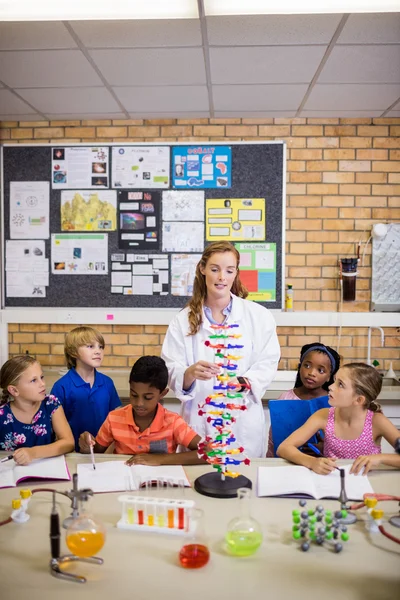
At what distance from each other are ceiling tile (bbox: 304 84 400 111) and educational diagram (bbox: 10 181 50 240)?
1.93 m

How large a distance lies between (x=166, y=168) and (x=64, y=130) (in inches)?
30.8

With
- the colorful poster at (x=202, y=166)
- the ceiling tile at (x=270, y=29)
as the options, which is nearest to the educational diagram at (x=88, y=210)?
the colorful poster at (x=202, y=166)

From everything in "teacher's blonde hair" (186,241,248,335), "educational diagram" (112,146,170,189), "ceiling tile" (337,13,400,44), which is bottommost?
"teacher's blonde hair" (186,241,248,335)

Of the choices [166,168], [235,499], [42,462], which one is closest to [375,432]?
Result: [235,499]

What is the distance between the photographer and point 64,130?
366cm

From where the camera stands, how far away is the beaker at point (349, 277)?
11.5 feet

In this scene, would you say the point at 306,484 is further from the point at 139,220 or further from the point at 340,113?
the point at 340,113

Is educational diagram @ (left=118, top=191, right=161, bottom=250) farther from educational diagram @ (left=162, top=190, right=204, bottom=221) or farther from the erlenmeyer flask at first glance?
the erlenmeyer flask

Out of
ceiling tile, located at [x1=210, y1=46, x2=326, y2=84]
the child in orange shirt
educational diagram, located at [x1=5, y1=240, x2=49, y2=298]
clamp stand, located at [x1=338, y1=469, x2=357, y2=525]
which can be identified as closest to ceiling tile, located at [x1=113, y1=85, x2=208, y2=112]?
ceiling tile, located at [x1=210, y1=46, x2=326, y2=84]

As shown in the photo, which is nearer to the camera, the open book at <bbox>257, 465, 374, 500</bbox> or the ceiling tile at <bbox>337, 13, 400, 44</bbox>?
Answer: the open book at <bbox>257, 465, 374, 500</bbox>

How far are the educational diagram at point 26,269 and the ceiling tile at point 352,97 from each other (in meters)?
2.11

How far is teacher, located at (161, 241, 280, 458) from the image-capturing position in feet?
6.93

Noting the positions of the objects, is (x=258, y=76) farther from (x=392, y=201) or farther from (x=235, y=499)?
(x=235, y=499)

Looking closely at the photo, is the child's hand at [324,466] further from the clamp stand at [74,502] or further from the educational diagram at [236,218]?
the educational diagram at [236,218]
